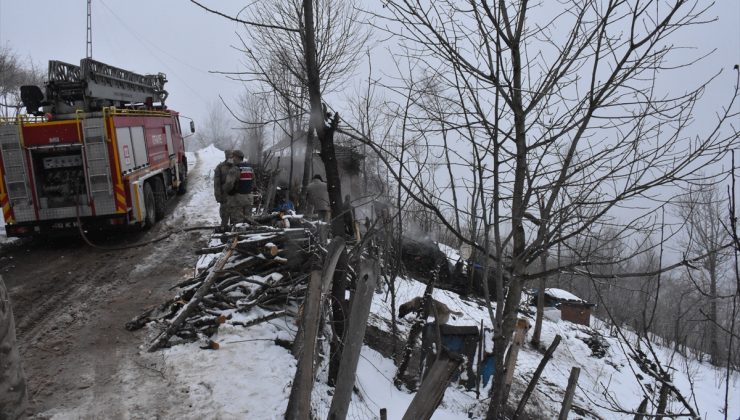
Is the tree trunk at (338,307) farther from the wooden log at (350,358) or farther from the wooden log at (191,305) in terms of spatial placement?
the wooden log at (350,358)

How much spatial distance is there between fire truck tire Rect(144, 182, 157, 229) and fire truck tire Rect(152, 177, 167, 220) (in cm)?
51

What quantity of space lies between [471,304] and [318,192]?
6024mm

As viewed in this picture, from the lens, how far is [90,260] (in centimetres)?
897

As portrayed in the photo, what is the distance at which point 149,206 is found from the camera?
11.4 meters

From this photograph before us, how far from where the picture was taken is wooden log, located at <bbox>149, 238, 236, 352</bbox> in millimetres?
5688

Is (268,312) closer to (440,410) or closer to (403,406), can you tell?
(403,406)

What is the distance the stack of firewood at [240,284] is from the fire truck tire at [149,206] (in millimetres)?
3947

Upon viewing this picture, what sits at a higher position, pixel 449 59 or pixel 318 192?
pixel 449 59

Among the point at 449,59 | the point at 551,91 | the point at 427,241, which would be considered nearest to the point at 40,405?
the point at 449,59

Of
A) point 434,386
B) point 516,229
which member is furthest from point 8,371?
point 516,229

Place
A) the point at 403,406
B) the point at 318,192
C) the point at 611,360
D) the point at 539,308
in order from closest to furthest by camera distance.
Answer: the point at 403,406
the point at 318,192
the point at 539,308
the point at 611,360

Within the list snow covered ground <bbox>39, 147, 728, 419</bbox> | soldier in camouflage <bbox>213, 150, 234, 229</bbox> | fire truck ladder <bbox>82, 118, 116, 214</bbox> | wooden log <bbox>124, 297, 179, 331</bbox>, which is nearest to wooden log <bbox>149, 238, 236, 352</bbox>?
snow covered ground <bbox>39, 147, 728, 419</bbox>

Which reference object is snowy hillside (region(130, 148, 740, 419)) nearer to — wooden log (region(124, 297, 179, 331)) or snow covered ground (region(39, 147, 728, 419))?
snow covered ground (region(39, 147, 728, 419))

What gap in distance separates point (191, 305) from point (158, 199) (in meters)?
7.00
